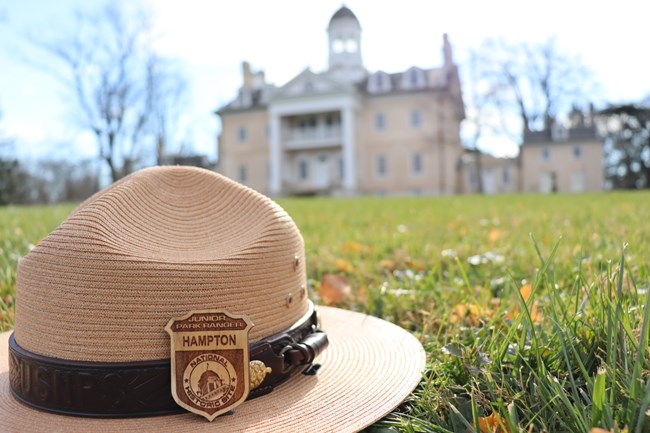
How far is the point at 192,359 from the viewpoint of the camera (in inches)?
37.9

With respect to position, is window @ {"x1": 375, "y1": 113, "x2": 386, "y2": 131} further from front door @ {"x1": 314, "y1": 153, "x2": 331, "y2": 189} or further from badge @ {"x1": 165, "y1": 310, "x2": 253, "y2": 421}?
badge @ {"x1": 165, "y1": 310, "x2": 253, "y2": 421}

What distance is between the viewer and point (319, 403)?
1.05 m

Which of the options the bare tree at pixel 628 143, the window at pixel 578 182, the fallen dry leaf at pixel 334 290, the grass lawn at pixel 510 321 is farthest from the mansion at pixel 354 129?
the fallen dry leaf at pixel 334 290

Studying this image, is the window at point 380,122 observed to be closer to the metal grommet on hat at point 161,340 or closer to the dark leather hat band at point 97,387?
the metal grommet on hat at point 161,340

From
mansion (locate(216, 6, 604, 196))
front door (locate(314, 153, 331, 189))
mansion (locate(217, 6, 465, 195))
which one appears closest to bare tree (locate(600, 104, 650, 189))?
mansion (locate(216, 6, 604, 196))

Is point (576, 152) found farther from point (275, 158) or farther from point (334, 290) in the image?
→ point (334, 290)

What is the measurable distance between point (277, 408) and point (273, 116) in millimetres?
31749

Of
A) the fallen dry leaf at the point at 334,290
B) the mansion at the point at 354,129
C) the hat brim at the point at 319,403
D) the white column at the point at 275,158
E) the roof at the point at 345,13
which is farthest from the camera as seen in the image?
the roof at the point at 345,13

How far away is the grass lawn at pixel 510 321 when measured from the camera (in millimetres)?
992

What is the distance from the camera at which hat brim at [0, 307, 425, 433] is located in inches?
37.7

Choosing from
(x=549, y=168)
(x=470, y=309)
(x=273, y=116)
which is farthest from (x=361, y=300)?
(x=549, y=168)

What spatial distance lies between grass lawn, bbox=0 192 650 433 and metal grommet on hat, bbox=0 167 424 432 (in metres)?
0.19

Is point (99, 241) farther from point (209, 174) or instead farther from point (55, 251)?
point (209, 174)

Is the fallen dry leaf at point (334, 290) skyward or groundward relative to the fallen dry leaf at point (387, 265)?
groundward
